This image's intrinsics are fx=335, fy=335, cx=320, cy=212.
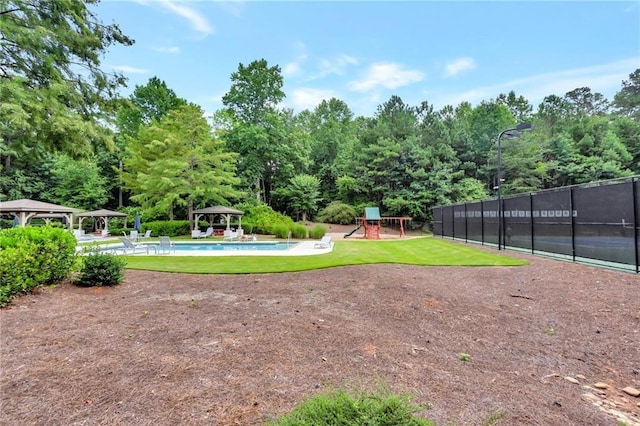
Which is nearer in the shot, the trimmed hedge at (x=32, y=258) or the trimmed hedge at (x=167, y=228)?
the trimmed hedge at (x=32, y=258)

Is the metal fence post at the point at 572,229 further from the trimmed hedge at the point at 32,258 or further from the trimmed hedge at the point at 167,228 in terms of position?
the trimmed hedge at the point at 167,228

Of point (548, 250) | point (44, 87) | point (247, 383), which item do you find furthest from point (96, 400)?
point (548, 250)

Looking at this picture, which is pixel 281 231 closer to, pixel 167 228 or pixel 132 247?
pixel 167 228

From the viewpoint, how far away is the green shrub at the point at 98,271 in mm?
6027

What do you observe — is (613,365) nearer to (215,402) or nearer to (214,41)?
Result: (215,402)

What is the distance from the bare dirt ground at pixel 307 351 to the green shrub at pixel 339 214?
25.8 meters

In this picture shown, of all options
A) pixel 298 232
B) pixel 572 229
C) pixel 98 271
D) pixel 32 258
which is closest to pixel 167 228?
pixel 298 232

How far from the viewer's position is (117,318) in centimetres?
434

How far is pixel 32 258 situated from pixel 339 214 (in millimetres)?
27908

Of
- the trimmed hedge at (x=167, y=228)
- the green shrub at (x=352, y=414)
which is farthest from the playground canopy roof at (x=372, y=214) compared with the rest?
the green shrub at (x=352, y=414)

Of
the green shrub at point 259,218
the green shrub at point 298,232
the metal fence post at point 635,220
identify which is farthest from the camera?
the green shrub at point 259,218

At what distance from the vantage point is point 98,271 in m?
6.06

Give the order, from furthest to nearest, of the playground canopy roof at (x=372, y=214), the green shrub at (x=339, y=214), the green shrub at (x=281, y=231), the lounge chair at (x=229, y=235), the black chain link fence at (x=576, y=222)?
the green shrub at (x=339, y=214)
the playground canopy roof at (x=372, y=214)
the green shrub at (x=281, y=231)
the lounge chair at (x=229, y=235)
the black chain link fence at (x=576, y=222)

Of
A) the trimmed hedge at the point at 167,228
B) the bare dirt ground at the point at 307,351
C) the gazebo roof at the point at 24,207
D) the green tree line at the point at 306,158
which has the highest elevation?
the green tree line at the point at 306,158
